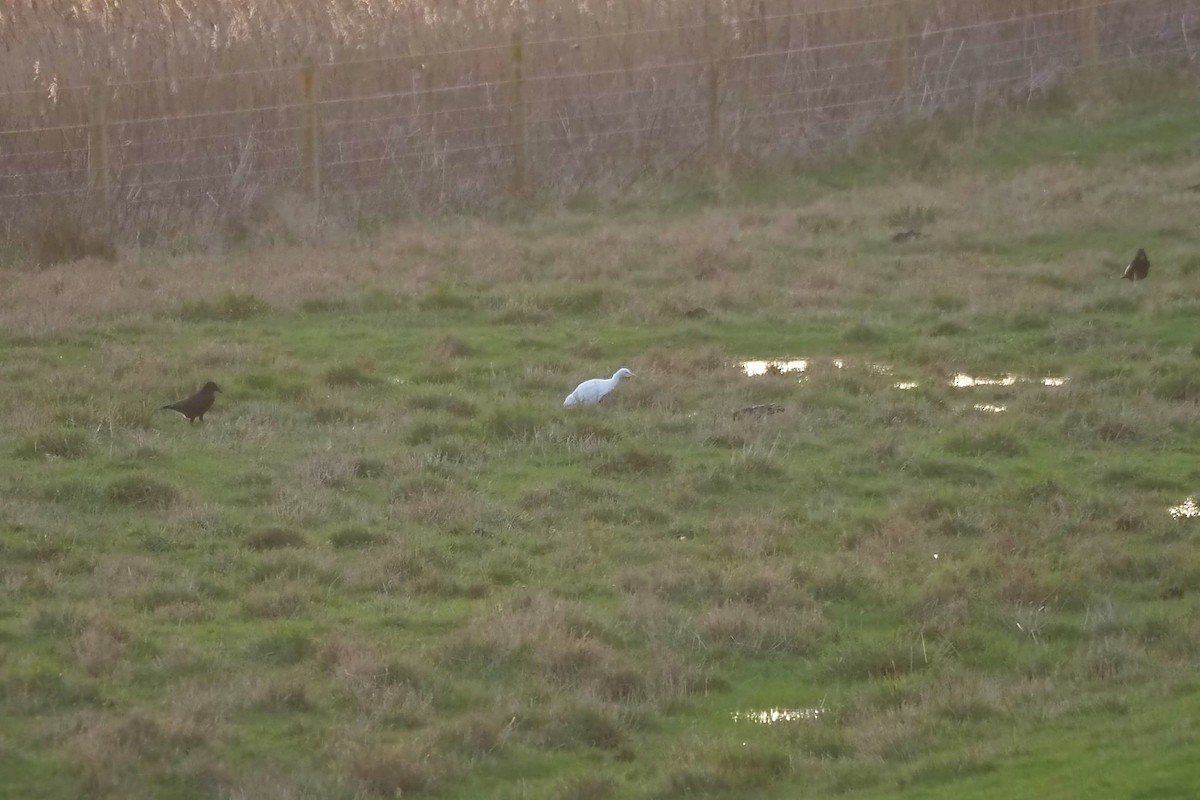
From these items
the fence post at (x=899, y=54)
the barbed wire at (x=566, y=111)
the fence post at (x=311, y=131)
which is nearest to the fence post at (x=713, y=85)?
the barbed wire at (x=566, y=111)

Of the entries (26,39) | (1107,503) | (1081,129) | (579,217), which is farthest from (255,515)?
(1081,129)

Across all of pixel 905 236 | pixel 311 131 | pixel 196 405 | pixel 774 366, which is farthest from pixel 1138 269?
pixel 311 131

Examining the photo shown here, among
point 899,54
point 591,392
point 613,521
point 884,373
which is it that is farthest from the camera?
point 899,54

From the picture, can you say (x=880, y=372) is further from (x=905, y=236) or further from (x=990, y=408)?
(x=905, y=236)

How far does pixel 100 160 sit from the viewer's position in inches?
710

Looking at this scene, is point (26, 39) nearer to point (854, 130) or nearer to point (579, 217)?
point (579, 217)

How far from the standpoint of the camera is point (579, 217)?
18.4 metres

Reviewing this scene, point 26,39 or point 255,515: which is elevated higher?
point 26,39

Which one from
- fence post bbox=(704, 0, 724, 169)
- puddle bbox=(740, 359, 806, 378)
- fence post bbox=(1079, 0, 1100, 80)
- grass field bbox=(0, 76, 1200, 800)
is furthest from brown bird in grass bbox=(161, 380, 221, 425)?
fence post bbox=(1079, 0, 1100, 80)

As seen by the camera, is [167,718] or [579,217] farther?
[579,217]

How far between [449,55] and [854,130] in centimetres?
476

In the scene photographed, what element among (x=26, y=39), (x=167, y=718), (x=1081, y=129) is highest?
(x=26, y=39)

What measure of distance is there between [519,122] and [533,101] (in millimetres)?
378

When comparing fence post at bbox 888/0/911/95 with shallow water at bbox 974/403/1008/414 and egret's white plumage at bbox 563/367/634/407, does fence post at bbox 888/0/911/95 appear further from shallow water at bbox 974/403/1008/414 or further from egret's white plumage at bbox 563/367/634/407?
egret's white plumage at bbox 563/367/634/407
